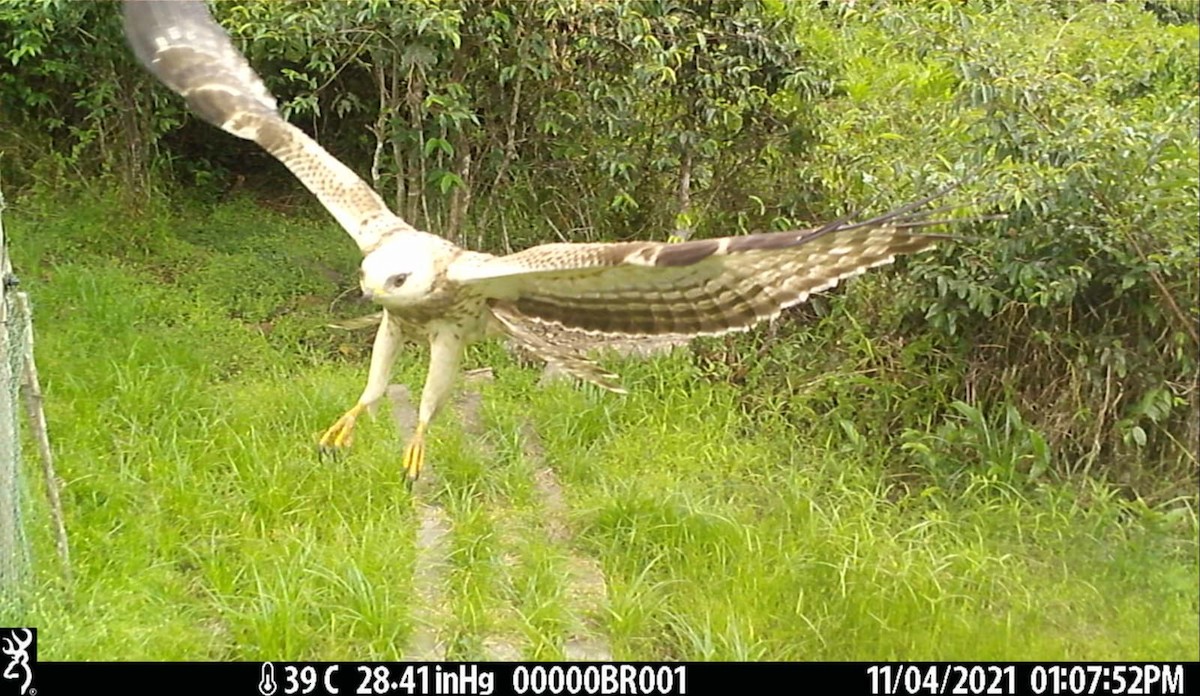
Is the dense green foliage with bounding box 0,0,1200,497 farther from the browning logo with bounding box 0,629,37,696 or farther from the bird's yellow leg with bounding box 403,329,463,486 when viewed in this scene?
the browning logo with bounding box 0,629,37,696

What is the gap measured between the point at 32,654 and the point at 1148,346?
7.85 ft

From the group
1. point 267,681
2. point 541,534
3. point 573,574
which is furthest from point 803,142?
point 267,681

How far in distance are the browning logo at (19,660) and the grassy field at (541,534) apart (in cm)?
4

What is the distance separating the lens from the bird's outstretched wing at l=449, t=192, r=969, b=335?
226 cm

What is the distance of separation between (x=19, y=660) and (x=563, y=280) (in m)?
1.44

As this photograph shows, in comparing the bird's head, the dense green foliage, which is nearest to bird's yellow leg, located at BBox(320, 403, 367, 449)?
the bird's head

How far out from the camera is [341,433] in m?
2.86

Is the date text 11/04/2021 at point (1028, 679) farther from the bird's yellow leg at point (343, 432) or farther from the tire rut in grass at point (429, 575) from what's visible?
the bird's yellow leg at point (343, 432)

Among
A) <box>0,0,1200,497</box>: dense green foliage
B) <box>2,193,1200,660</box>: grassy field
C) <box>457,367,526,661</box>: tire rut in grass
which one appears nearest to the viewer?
<box>2,193,1200,660</box>: grassy field

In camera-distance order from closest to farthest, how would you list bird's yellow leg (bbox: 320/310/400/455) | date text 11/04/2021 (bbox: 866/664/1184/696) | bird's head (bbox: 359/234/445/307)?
date text 11/04/2021 (bbox: 866/664/1184/696), bird's head (bbox: 359/234/445/307), bird's yellow leg (bbox: 320/310/400/455)

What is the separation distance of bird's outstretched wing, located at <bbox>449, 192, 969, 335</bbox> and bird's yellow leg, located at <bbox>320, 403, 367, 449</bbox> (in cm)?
48

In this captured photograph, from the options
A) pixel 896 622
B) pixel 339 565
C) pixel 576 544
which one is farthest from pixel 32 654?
pixel 896 622

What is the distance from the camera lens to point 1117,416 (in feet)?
7.50

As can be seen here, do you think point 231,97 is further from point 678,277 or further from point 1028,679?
point 1028,679
